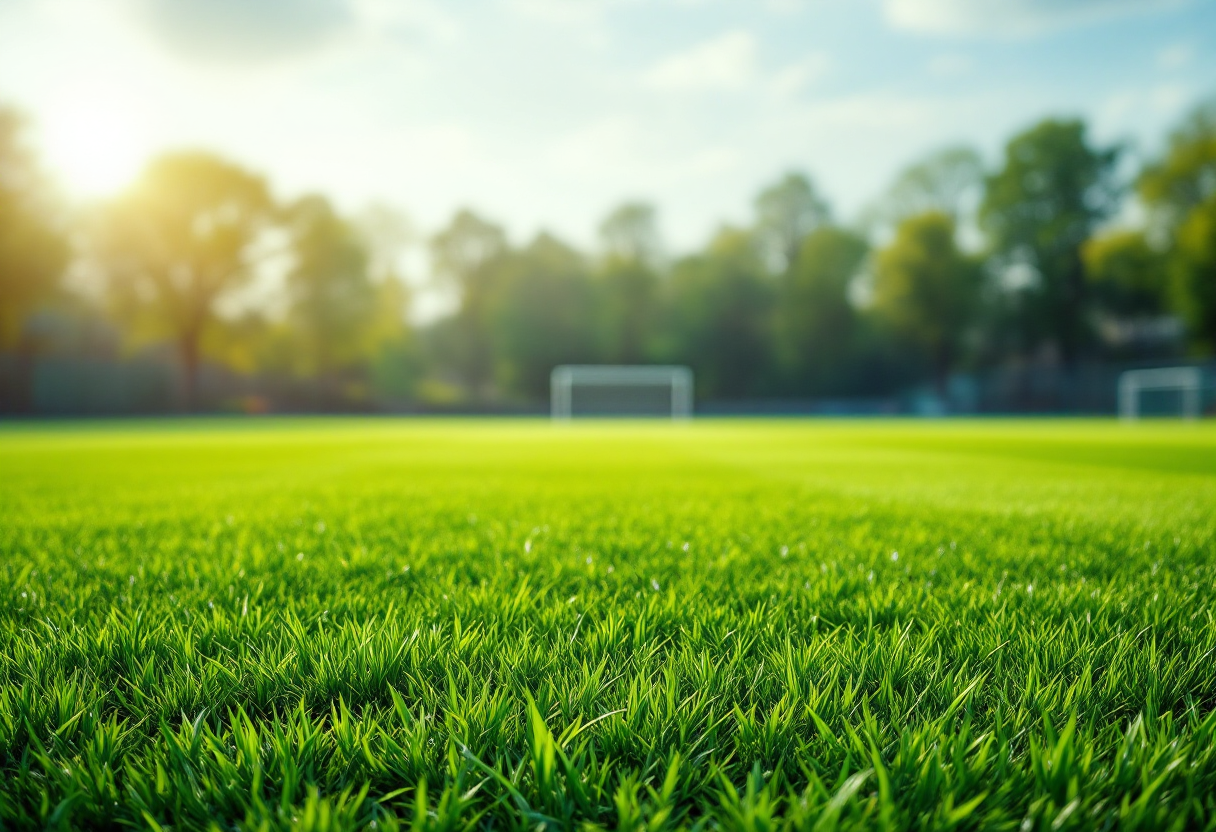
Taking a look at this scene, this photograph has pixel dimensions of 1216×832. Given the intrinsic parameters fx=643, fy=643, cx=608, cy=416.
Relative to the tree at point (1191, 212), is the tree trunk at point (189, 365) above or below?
below

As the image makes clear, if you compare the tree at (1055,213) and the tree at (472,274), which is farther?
the tree at (472,274)

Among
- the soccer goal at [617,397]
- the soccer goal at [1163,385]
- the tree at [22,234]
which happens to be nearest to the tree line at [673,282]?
the tree at [22,234]

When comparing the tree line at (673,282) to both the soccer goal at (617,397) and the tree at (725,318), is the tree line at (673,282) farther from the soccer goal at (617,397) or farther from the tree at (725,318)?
the soccer goal at (617,397)

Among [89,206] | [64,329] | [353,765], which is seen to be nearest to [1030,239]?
[353,765]

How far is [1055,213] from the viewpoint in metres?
45.4

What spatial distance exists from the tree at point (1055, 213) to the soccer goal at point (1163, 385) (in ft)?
19.2

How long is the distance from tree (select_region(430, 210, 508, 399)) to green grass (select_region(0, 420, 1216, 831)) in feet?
157

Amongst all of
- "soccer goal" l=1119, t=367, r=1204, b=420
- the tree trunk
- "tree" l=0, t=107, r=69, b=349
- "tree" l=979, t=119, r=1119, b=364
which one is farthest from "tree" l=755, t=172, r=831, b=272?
"tree" l=0, t=107, r=69, b=349

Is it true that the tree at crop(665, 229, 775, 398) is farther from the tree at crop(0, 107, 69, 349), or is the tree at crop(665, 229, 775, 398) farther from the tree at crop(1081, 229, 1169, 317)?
the tree at crop(0, 107, 69, 349)

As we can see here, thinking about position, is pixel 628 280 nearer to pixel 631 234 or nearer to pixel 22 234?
pixel 631 234

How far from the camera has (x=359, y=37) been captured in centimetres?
4159

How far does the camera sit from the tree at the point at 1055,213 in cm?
4475

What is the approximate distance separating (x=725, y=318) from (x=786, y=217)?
9.45 m

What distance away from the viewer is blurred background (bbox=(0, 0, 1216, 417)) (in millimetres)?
37781
